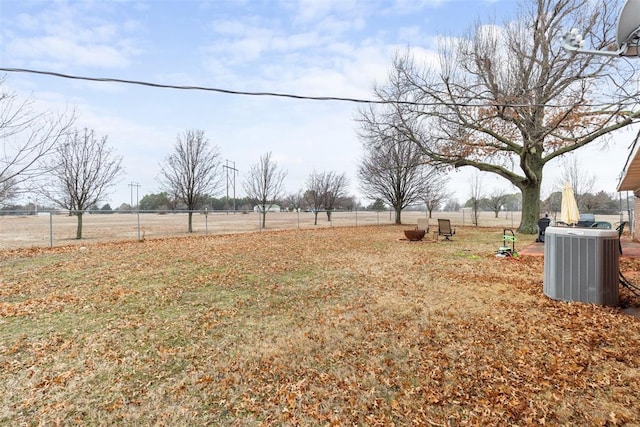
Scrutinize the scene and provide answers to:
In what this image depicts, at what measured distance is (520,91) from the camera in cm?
898

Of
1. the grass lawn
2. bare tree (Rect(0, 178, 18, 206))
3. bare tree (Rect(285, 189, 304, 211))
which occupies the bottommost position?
the grass lawn

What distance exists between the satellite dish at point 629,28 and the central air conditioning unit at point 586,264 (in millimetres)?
2426

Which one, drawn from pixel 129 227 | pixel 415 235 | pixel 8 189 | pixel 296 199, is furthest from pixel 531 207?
pixel 296 199

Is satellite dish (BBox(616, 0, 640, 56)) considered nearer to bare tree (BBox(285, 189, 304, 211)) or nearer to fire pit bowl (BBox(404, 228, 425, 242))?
fire pit bowl (BBox(404, 228, 425, 242))

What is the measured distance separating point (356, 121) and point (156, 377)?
58.7ft

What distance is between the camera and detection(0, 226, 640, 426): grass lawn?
2377 millimetres

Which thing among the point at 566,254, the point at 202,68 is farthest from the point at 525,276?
the point at 202,68

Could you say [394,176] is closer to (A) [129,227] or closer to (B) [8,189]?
(A) [129,227]

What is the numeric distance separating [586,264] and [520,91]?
6.42 meters

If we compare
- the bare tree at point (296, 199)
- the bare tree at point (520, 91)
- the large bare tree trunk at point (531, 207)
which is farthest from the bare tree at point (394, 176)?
the bare tree at point (296, 199)

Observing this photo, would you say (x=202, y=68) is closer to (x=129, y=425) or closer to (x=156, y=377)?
(x=156, y=377)

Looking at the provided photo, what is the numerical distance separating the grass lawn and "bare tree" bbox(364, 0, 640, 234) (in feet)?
21.1

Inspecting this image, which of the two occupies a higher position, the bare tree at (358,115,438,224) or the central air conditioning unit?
the bare tree at (358,115,438,224)

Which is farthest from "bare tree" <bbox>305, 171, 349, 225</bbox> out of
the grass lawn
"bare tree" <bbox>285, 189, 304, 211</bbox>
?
the grass lawn
